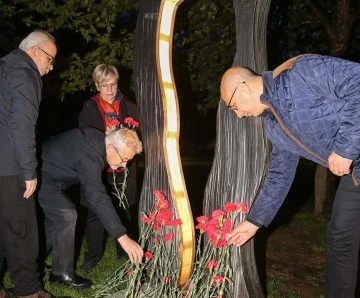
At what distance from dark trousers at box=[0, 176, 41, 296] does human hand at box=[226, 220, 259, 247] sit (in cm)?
139

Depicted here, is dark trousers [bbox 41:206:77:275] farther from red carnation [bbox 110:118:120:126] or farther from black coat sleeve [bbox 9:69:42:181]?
red carnation [bbox 110:118:120:126]

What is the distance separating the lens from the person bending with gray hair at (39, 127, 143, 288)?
3.30 m

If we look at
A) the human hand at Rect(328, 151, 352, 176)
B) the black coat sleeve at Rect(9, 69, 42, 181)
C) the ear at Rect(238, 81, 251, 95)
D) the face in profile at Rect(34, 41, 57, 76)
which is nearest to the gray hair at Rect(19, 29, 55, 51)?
the face in profile at Rect(34, 41, 57, 76)

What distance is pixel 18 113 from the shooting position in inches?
130

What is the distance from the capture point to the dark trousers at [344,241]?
2982 millimetres

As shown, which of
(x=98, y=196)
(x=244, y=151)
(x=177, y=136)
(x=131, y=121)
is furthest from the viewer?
(x=131, y=121)

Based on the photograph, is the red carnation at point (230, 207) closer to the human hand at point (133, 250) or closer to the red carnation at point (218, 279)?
the red carnation at point (218, 279)

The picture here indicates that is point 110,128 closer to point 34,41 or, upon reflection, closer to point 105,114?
point 105,114

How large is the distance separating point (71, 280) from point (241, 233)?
1.67 metres

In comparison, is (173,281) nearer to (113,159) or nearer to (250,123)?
(113,159)

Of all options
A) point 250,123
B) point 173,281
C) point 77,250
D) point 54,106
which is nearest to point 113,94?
point 250,123

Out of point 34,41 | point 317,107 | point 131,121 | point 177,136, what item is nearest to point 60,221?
point 131,121

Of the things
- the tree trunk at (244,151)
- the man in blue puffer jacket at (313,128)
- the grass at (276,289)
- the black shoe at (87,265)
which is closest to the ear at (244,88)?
the man in blue puffer jacket at (313,128)

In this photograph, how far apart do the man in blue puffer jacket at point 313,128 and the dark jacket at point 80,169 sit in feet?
2.72
